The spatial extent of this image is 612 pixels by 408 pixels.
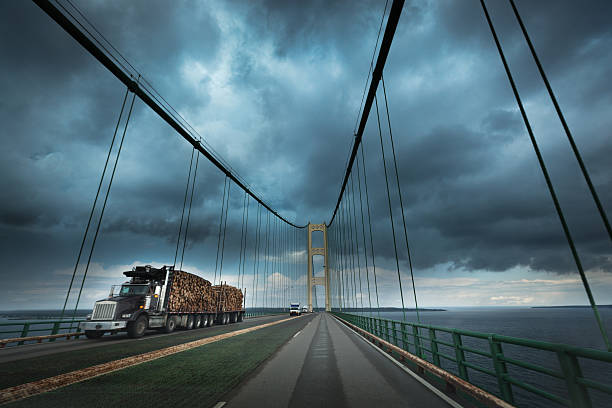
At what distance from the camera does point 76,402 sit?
468cm

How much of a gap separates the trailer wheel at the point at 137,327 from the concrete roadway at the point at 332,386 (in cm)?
989

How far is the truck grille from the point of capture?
14078 millimetres

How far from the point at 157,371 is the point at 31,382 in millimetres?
2250

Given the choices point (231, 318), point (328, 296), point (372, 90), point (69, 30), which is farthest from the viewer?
point (328, 296)

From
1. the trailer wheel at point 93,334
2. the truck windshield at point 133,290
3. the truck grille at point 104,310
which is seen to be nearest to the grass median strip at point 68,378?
the truck grille at point 104,310

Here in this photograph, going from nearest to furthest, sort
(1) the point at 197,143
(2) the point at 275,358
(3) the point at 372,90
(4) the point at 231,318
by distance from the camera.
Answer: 1. (2) the point at 275,358
2. (3) the point at 372,90
3. (1) the point at 197,143
4. (4) the point at 231,318

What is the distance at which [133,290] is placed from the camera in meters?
16.1

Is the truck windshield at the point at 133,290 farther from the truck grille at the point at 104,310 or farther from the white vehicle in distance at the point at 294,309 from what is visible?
the white vehicle in distance at the point at 294,309

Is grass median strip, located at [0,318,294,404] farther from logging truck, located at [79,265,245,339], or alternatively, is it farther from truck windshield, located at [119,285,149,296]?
truck windshield, located at [119,285,149,296]

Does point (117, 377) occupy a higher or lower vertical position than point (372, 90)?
lower

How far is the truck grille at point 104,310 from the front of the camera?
46.2 feet

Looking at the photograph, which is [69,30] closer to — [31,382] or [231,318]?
[31,382]

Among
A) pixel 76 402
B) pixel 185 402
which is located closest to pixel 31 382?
pixel 76 402

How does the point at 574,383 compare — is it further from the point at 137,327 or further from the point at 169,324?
the point at 169,324
